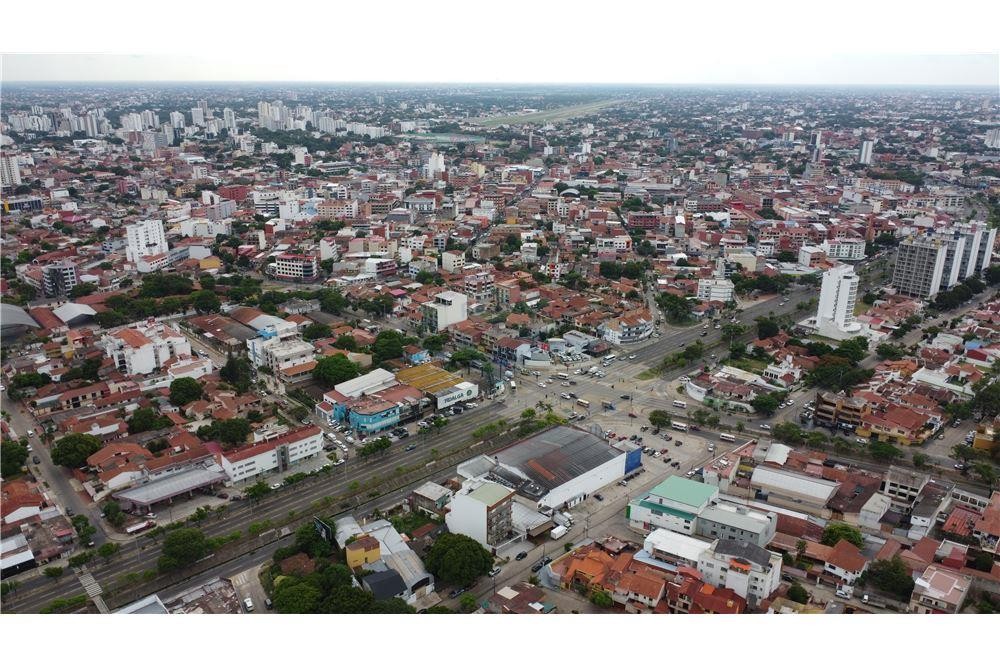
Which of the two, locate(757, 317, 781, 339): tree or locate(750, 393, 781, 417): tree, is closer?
locate(750, 393, 781, 417): tree

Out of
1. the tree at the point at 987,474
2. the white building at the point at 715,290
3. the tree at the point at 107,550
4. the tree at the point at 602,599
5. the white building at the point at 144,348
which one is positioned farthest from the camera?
the white building at the point at 715,290

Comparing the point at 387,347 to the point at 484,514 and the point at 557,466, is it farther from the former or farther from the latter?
the point at 484,514

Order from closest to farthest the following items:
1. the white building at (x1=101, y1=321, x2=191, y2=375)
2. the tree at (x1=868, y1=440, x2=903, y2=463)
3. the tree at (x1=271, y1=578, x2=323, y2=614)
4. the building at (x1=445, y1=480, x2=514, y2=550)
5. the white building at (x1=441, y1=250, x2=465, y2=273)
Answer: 1. the tree at (x1=271, y1=578, x2=323, y2=614)
2. the building at (x1=445, y1=480, x2=514, y2=550)
3. the tree at (x1=868, y1=440, x2=903, y2=463)
4. the white building at (x1=101, y1=321, x2=191, y2=375)
5. the white building at (x1=441, y1=250, x2=465, y2=273)

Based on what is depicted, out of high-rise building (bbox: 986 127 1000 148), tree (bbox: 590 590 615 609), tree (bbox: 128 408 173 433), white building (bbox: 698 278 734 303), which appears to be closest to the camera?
tree (bbox: 590 590 615 609)

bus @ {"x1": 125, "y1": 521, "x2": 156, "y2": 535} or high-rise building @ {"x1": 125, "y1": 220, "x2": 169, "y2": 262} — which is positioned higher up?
high-rise building @ {"x1": 125, "y1": 220, "x2": 169, "y2": 262}

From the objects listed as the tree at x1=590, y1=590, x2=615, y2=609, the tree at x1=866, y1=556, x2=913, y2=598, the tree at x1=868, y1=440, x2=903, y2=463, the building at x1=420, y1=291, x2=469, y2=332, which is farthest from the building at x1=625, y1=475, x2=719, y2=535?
the building at x1=420, y1=291, x2=469, y2=332

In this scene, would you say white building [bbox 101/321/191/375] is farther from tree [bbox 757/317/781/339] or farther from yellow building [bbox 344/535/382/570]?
tree [bbox 757/317/781/339]

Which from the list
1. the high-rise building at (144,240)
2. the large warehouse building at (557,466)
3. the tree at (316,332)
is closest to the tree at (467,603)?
the large warehouse building at (557,466)

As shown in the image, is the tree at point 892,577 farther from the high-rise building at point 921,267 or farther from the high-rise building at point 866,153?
the high-rise building at point 866,153
